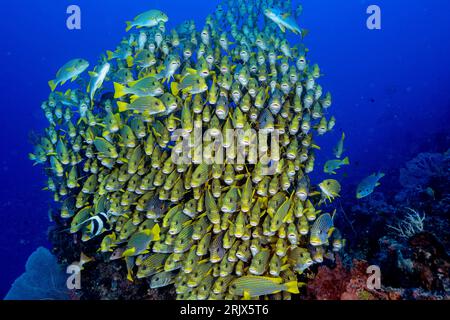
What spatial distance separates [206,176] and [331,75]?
7171 cm

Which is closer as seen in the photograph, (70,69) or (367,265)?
(367,265)

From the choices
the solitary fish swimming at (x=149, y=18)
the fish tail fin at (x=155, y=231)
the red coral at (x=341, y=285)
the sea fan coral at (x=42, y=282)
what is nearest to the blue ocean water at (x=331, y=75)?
the sea fan coral at (x=42, y=282)

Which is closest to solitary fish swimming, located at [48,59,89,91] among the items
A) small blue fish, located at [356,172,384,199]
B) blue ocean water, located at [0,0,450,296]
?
small blue fish, located at [356,172,384,199]

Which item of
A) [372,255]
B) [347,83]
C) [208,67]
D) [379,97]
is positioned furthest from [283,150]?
[347,83]

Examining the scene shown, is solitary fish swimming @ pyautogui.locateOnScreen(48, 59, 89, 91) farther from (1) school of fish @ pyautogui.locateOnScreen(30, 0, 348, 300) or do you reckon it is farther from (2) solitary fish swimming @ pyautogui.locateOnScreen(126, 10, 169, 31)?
(2) solitary fish swimming @ pyautogui.locateOnScreen(126, 10, 169, 31)

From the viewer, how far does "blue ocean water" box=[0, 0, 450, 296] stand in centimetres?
2262

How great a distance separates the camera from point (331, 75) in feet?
226

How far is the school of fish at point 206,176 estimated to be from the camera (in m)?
3.86

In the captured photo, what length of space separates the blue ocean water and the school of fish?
34.6ft

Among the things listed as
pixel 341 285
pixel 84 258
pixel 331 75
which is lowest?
pixel 341 285

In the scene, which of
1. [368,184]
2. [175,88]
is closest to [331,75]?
[368,184]

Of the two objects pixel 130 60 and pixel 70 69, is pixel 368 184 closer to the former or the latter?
pixel 130 60

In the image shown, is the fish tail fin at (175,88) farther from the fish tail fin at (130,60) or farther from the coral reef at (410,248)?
the coral reef at (410,248)
